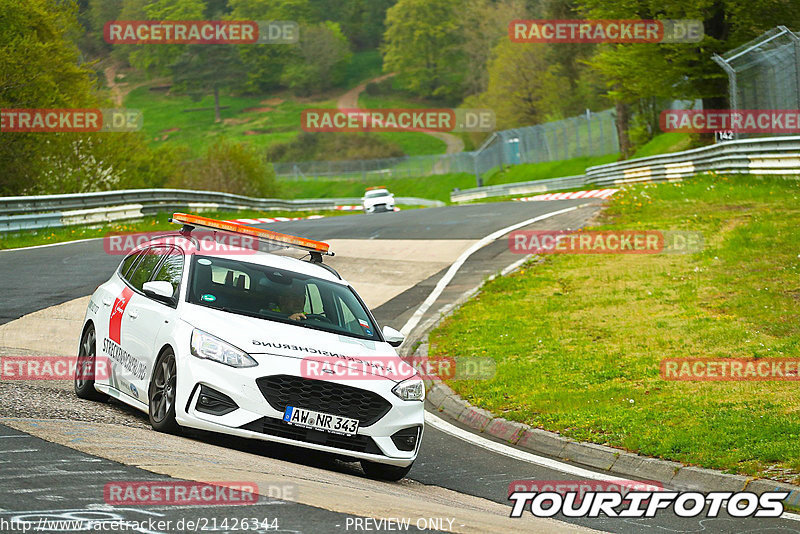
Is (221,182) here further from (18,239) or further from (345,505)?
(345,505)

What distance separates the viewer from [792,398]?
405 inches

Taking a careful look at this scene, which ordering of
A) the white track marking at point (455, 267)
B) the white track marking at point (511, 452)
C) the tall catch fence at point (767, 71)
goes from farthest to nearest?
the tall catch fence at point (767, 71) → the white track marking at point (455, 267) → the white track marking at point (511, 452)

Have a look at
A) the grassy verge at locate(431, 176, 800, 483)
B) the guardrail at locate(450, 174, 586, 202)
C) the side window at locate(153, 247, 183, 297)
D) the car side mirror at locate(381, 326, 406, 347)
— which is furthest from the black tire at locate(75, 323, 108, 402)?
the guardrail at locate(450, 174, 586, 202)

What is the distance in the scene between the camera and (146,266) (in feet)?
32.7

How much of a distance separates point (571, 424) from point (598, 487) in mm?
2007

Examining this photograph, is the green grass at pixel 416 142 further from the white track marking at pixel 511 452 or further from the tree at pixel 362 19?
the white track marking at pixel 511 452

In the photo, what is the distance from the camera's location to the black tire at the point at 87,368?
10047mm

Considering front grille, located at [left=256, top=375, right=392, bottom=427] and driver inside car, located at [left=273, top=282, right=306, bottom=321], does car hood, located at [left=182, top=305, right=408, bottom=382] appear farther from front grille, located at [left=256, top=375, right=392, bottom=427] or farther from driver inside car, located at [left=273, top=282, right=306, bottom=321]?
driver inside car, located at [left=273, top=282, right=306, bottom=321]

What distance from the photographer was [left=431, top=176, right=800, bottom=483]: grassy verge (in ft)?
31.6

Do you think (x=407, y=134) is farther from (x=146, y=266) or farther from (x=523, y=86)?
(x=146, y=266)

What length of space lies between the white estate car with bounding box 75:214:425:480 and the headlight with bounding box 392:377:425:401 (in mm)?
11

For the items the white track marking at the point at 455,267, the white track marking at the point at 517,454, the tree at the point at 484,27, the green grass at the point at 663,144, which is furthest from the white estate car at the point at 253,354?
the tree at the point at 484,27

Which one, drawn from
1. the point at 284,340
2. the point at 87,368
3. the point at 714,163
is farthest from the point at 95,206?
the point at 284,340

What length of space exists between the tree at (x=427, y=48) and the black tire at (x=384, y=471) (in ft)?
475
